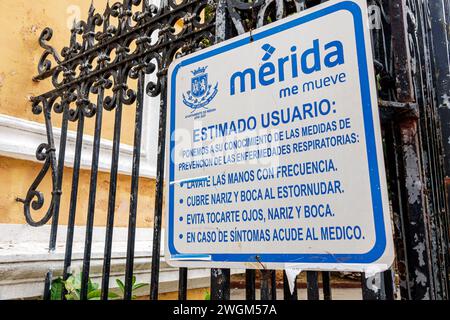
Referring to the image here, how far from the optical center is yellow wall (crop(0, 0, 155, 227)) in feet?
6.92

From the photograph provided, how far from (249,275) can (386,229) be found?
0.43 m

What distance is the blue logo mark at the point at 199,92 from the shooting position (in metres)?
1.16

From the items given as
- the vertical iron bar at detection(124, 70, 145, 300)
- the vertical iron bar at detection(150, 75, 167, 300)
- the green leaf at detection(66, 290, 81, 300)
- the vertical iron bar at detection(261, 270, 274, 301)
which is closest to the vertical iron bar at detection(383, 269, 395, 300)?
the vertical iron bar at detection(261, 270, 274, 301)

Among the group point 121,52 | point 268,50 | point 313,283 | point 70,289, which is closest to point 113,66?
point 121,52

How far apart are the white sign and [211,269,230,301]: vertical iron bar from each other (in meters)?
0.08

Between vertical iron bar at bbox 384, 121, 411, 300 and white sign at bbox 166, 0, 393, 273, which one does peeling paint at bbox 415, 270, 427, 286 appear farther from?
white sign at bbox 166, 0, 393, 273

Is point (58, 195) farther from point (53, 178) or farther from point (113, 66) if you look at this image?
point (113, 66)

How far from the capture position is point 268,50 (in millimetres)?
1076

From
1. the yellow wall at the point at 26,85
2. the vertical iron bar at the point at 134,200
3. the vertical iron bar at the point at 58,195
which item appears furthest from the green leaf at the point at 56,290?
the yellow wall at the point at 26,85

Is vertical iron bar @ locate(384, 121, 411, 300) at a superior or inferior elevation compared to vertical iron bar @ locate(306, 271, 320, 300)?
superior

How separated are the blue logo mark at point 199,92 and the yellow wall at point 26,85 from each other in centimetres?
141

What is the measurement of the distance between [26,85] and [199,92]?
1.54 m

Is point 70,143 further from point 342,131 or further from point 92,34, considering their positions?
point 342,131
